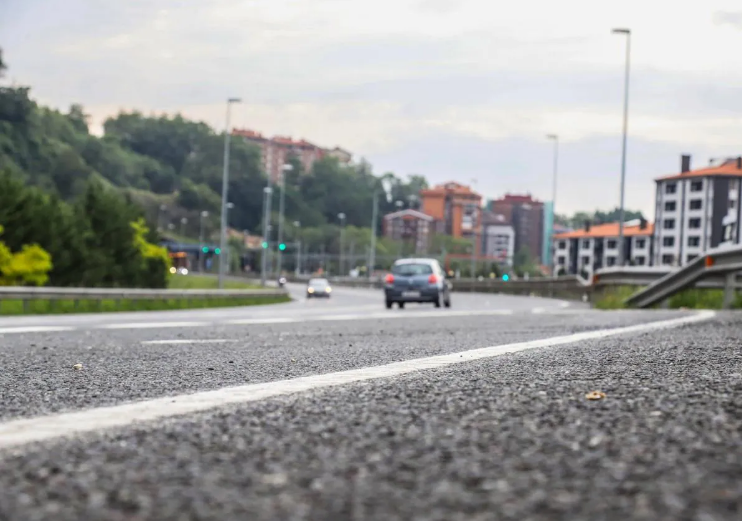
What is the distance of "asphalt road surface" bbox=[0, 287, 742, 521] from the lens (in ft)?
10.4

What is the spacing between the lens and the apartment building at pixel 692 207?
588 feet

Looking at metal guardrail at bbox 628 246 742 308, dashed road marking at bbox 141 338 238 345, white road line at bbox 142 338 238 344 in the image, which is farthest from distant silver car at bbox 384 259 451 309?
white road line at bbox 142 338 238 344

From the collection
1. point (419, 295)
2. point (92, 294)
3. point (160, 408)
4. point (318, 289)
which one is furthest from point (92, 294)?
point (318, 289)

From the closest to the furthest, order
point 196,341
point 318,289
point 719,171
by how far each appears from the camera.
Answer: point 196,341
point 318,289
point 719,171

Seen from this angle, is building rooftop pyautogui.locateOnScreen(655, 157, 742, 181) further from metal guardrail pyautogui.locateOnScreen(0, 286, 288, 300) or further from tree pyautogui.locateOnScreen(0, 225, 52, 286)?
metal guardrail pyautogui.locateOnScreen(0, 286, 288, 300)

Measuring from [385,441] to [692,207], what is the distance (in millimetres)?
187111

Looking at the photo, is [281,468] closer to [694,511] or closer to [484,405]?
[694,511]

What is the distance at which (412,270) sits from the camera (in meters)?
37.8

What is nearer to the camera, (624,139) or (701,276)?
(701,276)

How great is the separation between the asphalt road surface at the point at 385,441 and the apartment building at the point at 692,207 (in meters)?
171

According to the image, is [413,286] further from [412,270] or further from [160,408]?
[160,408]

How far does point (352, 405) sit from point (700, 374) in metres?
2.40

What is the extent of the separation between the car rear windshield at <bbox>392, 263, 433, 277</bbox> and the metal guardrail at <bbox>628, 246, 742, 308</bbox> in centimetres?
1004

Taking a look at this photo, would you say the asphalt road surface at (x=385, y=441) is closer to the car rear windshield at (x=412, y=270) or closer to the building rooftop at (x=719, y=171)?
the car rear windshield at (x=412, y=270)
